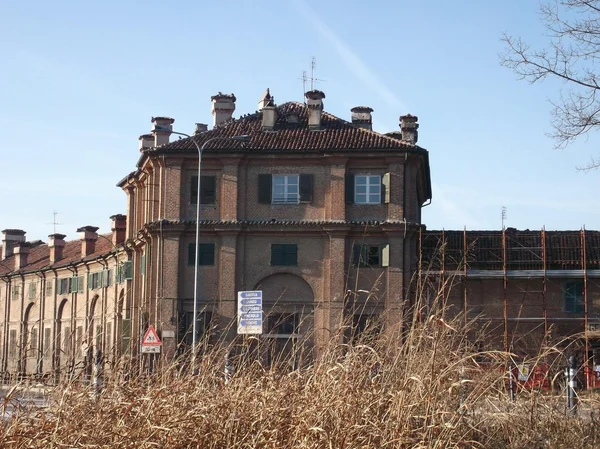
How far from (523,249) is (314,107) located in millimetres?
11915

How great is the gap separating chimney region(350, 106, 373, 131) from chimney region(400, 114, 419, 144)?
89.7 inches

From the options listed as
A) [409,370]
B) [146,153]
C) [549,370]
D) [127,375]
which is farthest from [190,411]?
[146,153]

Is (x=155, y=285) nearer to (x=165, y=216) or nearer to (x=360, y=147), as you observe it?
(x=165, y=216)

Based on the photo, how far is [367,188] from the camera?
152 feet

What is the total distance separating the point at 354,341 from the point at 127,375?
2.61 meters

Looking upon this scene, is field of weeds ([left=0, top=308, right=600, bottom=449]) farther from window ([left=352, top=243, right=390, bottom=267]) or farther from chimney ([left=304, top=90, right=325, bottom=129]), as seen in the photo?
chimney ([left=304, top=90, right=325, bottom=129])

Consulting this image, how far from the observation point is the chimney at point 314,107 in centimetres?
4862

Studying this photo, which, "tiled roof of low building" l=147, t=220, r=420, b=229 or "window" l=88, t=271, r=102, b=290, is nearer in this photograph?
"tiled roof of low building" l=147, t=220, r=420, b=229

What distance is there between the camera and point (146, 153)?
48.0 metres

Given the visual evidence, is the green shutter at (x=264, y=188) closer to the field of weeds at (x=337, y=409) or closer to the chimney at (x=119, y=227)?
the chimney at (x=119, y=227)

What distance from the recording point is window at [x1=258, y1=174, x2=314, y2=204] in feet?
152

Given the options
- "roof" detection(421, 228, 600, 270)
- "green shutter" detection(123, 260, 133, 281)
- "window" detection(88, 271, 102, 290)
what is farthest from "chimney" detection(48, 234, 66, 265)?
"roof" detection(421, 228, 600, 270)

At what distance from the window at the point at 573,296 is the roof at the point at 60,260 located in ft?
84.2

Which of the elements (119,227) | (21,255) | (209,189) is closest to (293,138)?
(209,189)
